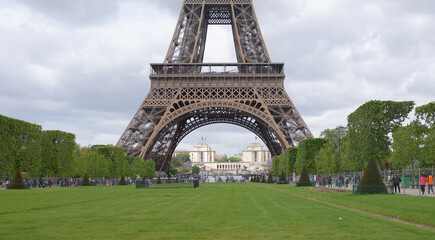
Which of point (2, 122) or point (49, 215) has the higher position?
point (2, 122)

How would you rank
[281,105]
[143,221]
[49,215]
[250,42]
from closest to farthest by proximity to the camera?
[143,221] → [49,215] → [281,105] → [250,42]

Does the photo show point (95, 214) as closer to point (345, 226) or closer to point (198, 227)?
point (198, 227)

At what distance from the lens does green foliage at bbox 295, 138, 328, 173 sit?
197ft

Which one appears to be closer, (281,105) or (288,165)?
(281,105)

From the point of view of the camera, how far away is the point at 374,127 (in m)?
45.0

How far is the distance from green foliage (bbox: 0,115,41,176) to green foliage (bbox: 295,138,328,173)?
33.1 meters

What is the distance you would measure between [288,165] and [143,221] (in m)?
56.3

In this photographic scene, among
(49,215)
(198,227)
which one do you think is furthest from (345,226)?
(49,215)

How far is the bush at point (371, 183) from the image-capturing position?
28219mm

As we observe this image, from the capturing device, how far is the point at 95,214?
619 inches

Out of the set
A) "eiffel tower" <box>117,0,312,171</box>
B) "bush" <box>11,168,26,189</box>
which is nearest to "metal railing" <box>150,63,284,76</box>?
"eiffel tower" <box>117,0,312,171</box>

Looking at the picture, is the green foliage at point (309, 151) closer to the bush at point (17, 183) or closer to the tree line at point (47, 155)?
the tree line at point (47, 155)

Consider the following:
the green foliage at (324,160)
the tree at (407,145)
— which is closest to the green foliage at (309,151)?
the green foliage at (324,160)

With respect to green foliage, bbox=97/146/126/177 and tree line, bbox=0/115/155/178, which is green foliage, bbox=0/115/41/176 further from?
green foliage, bbox=97/146/126/177
